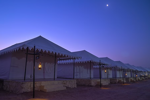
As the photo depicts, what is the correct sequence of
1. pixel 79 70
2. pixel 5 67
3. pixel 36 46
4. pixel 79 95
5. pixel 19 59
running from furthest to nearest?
pixel 79 70 → pixel 5 67 → pixel 19 59 → pixel 36 46 → pixel 79 95

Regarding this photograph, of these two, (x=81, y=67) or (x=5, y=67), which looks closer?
(x=5, y=67)

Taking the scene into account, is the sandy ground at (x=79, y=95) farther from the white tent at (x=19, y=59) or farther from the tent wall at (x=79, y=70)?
the tent wall at (x=79, y=70)

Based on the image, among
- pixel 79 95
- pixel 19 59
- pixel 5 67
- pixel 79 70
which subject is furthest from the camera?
pixel 79 70

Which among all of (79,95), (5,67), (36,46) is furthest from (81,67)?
(5,67)

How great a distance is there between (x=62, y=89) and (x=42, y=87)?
206 centimetres

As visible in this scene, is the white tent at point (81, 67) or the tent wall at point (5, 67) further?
the white tent at point (81, 67)

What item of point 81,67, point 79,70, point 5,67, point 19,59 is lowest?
point 79,70

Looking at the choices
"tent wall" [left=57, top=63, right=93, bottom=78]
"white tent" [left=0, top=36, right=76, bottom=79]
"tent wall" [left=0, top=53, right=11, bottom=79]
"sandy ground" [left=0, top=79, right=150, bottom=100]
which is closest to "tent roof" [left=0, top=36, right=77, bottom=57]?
"white tent" [left=0, top=36, right=76, bottom=79]

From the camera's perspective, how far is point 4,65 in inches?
472

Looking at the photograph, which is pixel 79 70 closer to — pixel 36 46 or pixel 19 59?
pixel 19 59

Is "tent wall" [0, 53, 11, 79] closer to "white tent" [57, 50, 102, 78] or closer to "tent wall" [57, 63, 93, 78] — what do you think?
"white tent" [57, 50, 102, 78]

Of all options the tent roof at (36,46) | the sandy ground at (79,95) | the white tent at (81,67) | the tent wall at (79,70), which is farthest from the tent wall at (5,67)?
the tent wall at (79,70)

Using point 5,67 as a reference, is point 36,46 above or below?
above

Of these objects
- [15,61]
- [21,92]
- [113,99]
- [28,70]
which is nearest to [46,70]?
[28,70]
